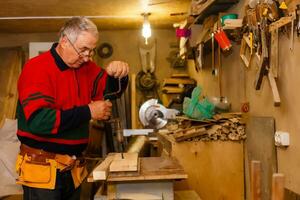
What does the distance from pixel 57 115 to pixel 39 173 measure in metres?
0.32

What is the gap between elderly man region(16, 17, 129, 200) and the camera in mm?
1770

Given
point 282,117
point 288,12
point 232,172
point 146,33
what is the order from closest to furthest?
point 288,12 → point 282,117 → point 232,172 → point 146,33

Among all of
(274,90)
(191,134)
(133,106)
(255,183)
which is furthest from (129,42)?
(255,183)

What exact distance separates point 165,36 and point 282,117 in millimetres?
3472

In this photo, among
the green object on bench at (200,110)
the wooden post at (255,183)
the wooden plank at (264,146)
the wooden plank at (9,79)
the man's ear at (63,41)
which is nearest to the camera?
the wooden post at (255,183)

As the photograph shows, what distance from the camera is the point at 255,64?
2.47 m

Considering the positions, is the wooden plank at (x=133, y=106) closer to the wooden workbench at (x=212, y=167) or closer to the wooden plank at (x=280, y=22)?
the wooden workbench at (x=212, y=167)

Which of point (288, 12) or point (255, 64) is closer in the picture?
point (288, 12)

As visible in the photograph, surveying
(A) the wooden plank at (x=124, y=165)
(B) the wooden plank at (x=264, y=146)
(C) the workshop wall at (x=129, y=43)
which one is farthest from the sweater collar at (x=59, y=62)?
(C) the workshop wall at (x=129, y=43)

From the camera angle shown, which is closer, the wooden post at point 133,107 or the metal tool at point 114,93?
the metal tool at point 114,93

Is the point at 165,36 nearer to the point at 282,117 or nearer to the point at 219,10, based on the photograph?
the point at 219,10

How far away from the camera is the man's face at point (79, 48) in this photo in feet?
6.31

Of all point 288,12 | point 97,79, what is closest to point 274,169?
point 288,12

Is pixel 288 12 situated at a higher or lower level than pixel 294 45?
higher
